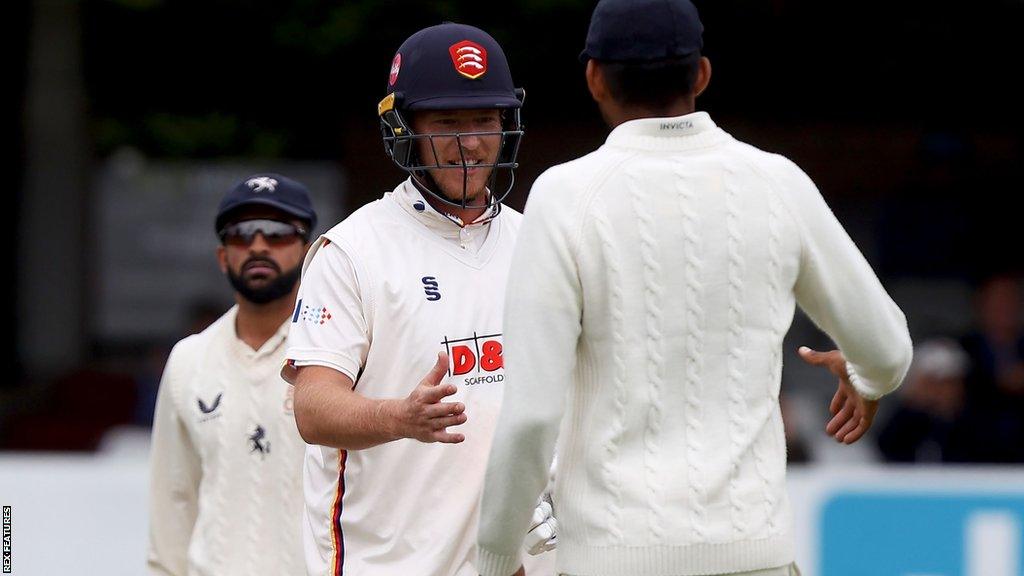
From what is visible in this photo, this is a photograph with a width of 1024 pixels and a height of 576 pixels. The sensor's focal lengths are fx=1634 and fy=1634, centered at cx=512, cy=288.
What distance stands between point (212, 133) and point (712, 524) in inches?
374

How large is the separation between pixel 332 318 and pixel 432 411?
0.55 metres

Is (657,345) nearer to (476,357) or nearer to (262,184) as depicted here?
(476,357)

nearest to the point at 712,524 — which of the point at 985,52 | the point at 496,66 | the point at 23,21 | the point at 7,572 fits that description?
the point at 496,66

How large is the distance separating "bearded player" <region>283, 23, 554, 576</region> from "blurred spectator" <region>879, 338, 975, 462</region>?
4.87 meters

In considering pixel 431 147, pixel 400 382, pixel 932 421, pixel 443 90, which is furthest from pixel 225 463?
pixel 932 421

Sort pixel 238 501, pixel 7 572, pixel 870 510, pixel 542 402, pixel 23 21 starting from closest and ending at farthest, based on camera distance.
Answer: pixel 542 402, pixel 238 501, pixel 7 572, pixel 870 510, pixel 23 21

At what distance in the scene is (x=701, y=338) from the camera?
2.84 m

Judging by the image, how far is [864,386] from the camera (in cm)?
310

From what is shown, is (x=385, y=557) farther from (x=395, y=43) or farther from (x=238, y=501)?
(x=395, y=43)

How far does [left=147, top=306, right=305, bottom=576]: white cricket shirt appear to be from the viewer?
171 inches

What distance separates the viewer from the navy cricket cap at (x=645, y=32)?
2.88 metres

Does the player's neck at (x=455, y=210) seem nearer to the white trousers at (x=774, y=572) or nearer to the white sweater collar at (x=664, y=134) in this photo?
the white sweater collar at (x=664, y=134)

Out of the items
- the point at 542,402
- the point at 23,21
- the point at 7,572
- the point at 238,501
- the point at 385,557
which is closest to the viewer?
the point at 542,402

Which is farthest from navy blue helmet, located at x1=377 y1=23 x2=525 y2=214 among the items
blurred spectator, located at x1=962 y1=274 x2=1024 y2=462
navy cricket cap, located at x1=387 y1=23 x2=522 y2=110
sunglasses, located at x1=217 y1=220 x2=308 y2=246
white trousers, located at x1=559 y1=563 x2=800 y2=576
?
blurred spectator, located at x1=962 y1=274 x2=1024 y2=462
